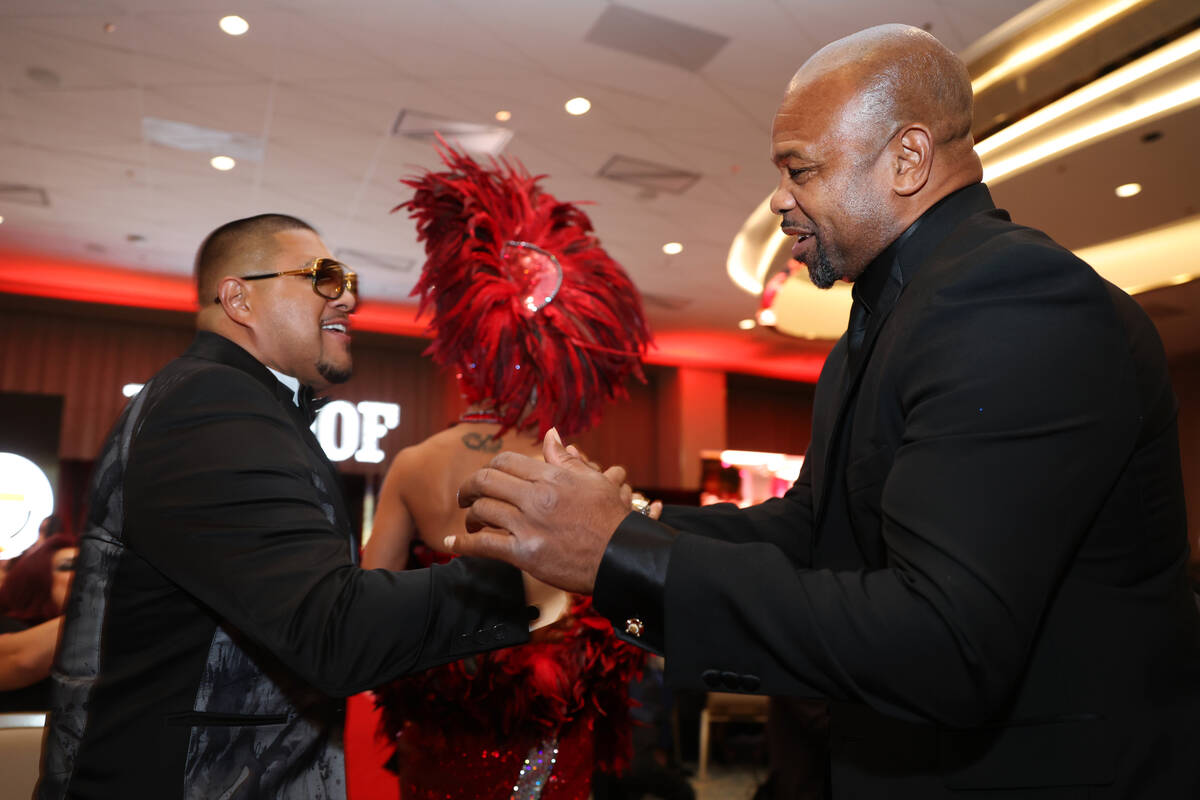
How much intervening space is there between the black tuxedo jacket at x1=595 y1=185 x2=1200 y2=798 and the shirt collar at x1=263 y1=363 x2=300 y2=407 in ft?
4.18

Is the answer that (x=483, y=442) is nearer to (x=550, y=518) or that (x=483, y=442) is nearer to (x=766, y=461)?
(x=550, y=518)

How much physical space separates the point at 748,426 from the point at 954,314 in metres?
12.7

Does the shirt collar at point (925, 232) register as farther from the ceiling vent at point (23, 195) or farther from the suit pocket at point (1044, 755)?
the ceiling vent at point (23, 195)

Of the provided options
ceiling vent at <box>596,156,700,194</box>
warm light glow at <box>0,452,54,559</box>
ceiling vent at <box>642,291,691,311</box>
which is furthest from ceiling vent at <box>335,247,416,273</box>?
warm light glow at <box>0,452,54,559</box>

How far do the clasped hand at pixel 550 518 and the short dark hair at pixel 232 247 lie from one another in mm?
1251

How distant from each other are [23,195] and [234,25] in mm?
3619

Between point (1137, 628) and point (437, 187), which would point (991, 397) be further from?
point (437, 187)

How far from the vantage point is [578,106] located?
215 inches

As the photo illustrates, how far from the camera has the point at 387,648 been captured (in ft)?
4.60

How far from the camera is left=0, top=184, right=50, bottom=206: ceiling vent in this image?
6.89 meters

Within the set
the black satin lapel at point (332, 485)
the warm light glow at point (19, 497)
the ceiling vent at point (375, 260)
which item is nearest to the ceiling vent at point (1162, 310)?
the ceiling vent at point (375, 260)

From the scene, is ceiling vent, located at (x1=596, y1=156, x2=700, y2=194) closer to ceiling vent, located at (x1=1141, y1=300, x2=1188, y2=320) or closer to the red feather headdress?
the red feather headdress

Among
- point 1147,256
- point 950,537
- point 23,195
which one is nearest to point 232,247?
point 950,537

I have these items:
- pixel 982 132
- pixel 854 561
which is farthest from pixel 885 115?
pixel 982 132
